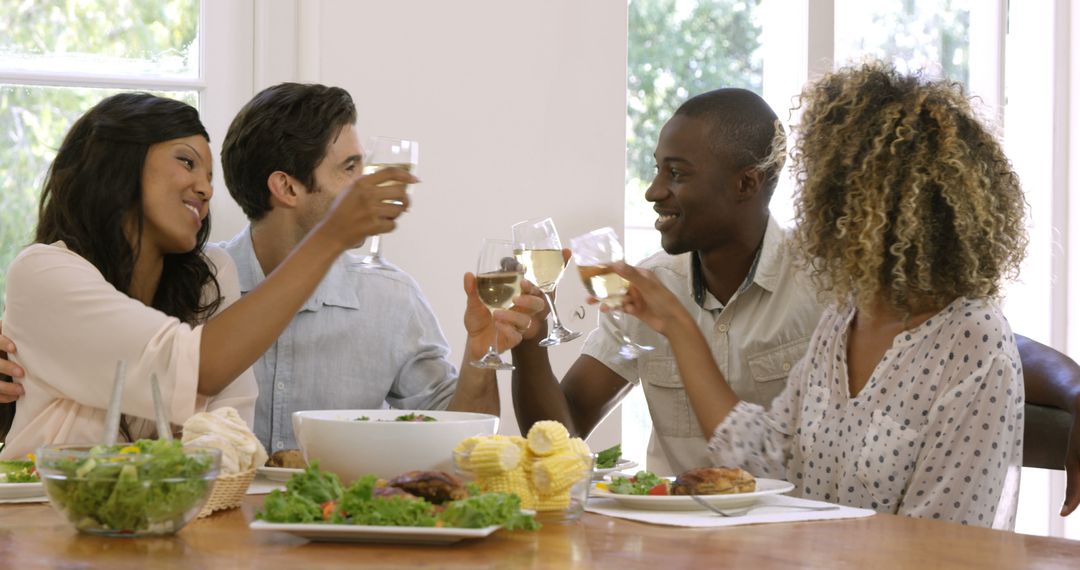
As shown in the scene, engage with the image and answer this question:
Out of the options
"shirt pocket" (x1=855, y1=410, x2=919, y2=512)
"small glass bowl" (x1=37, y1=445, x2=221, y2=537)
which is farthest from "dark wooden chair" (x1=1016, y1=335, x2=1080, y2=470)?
"small glass bowl" (x1=37, y1=445, x2=221, y2=537)

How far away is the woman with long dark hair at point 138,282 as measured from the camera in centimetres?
196

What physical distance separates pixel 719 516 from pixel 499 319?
2.79ft

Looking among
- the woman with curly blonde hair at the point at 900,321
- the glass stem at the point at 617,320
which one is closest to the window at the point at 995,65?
the glass stem at the point at 617,320

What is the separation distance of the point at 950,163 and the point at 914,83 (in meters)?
0.21

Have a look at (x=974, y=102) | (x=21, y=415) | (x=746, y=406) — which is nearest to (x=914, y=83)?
(x=974, y=102)

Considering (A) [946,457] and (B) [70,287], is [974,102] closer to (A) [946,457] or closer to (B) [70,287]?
(A) [946,457]

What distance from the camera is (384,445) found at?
1512 millimetres

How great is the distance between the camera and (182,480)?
1.24 meters

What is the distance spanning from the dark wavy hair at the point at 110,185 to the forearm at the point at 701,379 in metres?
0.88

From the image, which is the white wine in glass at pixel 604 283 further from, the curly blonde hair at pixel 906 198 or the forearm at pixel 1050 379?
the forearm at pixel 1050 379

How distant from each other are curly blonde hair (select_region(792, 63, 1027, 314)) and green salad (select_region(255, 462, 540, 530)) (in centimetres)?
92

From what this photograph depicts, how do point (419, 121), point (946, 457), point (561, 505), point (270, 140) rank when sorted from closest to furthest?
point (561, 505) → point (946, 457) → point (270, 140) → point (419, 121)

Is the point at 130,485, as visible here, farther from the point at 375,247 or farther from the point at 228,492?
the point at 375,247

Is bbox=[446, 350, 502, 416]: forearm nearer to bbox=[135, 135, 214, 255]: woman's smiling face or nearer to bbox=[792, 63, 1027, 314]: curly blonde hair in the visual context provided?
bbox=[135, 135, 214, 255]: woman's smiling face
